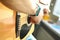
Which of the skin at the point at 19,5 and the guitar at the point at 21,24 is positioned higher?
the skin at the point at 19,5

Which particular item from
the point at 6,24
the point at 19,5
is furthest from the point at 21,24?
the point at 19,5

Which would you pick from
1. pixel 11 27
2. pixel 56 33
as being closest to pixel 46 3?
pixel 11 27

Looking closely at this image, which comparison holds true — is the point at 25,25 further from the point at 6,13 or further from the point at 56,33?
the point at 56,33

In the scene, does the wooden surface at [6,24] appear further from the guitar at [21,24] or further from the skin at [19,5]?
the skin at [19,5]

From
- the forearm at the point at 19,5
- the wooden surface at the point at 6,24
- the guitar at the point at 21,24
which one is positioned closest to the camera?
the forearm at the point at 19,5

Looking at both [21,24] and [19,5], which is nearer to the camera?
[19,5]

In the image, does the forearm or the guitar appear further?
the guitar

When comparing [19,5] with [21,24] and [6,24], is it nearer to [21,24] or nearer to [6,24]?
[6,24]

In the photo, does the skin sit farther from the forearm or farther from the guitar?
the guitar

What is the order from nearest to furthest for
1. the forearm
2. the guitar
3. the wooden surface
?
the forearm
the wooden surface
the guitar

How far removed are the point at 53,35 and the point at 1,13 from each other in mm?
962

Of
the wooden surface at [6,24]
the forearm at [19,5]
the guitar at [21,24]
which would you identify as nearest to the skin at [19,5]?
the forearm at [19,5]

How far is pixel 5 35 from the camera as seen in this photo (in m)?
0.76

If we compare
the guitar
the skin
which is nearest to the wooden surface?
the guitar
